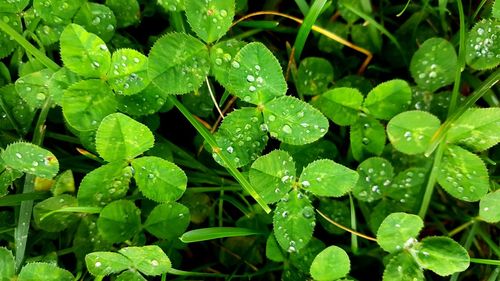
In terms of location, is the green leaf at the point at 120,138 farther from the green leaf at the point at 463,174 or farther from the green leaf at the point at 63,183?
the green leaf at the point at 463,174

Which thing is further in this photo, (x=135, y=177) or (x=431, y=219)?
(x=431, y=219)

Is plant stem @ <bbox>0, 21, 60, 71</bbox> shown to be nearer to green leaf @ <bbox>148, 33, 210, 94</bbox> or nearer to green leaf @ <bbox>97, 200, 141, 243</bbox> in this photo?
green leaf @ <bbox>148, 33, 210, 94</bbox>

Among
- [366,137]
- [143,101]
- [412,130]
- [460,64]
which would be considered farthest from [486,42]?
[143,101]

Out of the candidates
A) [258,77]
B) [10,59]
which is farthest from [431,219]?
[10,59]

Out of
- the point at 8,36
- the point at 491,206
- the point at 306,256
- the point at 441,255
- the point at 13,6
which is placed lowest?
the point at 306,256

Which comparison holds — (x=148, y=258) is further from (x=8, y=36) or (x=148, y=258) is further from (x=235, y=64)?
(x=8, y=36)

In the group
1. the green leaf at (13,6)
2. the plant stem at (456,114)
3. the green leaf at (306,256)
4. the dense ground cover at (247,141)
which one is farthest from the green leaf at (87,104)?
the plant stem at (456,114)

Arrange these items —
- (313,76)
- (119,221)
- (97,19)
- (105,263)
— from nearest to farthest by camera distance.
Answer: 1. (105,263)
2. (119,221)
3. (97,19)
4. (313,76)

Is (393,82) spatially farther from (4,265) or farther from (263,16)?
(4,265)
